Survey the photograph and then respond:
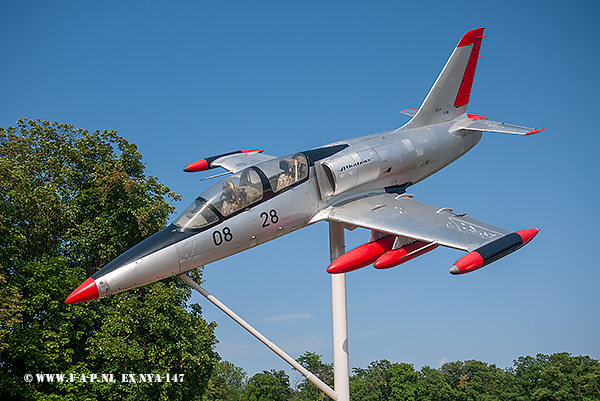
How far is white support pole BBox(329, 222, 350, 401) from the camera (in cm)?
1622

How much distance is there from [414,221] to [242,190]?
15.3 ft

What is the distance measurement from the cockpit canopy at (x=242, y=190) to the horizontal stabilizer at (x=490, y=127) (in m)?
7.32

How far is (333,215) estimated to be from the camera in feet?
47.9

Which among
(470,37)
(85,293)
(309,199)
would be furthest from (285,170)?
(470,37)

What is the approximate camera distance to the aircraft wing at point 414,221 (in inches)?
517

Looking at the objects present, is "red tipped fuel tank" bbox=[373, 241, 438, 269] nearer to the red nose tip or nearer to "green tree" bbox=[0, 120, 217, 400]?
the red nose tip

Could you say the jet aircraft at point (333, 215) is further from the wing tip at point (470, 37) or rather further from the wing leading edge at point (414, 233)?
the wing tip at point (470, 37)

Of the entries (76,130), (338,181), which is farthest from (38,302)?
(338,181)

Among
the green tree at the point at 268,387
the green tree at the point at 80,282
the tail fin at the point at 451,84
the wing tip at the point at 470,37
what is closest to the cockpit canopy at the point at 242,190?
the tail fin at the point at 451,84

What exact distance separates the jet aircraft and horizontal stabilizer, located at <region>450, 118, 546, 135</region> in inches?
2.7

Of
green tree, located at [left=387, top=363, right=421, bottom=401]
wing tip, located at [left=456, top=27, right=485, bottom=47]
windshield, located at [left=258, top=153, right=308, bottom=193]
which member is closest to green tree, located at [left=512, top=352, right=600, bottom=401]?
green tree, located at [left=387, top=363, right=421, bottom=401]

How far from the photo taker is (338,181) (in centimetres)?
1485

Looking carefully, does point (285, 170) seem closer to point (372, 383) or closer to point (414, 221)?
point (414, 221)

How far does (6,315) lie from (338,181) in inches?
546
